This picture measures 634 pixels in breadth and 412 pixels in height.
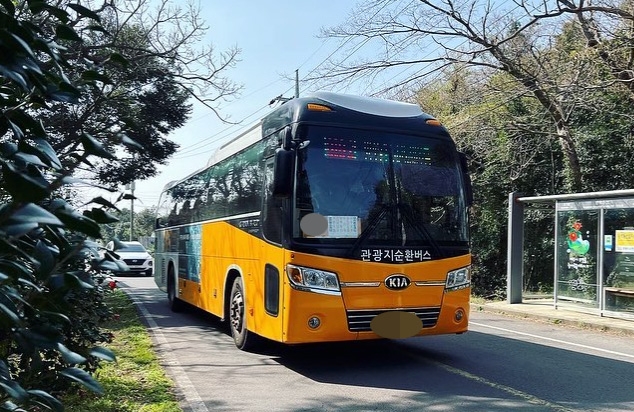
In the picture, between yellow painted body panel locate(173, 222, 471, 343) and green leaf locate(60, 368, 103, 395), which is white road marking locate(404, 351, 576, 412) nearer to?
yellow painted body panel locate(173, 222, 471, 343)

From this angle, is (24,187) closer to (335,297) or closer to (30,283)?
(30,283)

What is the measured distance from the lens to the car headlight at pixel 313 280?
6.57 m

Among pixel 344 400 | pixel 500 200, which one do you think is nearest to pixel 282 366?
pixel 344 400

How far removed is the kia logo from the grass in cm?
267

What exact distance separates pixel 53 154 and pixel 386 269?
18.2 feet

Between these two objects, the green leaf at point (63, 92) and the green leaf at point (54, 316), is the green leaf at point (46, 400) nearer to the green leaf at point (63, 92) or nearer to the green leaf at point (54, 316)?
the green leaf at point (54, 316)

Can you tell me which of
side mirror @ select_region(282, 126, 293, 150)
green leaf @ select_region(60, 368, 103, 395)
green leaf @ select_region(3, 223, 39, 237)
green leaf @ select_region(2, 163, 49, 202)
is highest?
side mirror @ select_region(282, 126, 293, 150)

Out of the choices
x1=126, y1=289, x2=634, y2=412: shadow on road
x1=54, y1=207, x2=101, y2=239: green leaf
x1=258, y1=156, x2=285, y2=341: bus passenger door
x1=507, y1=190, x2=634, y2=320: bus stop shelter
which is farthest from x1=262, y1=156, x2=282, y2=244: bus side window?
x1=507, y1=190, x2=634, y2=320: bus stop shelter

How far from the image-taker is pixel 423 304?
23.0 feet

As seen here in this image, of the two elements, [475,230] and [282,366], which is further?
[475,230]

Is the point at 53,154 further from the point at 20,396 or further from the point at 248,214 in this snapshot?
the point at 248,214

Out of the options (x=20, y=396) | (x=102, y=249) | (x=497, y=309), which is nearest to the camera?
(x=20, y=396)

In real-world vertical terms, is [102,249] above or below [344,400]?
above

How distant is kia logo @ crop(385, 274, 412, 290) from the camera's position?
22.3 feet
